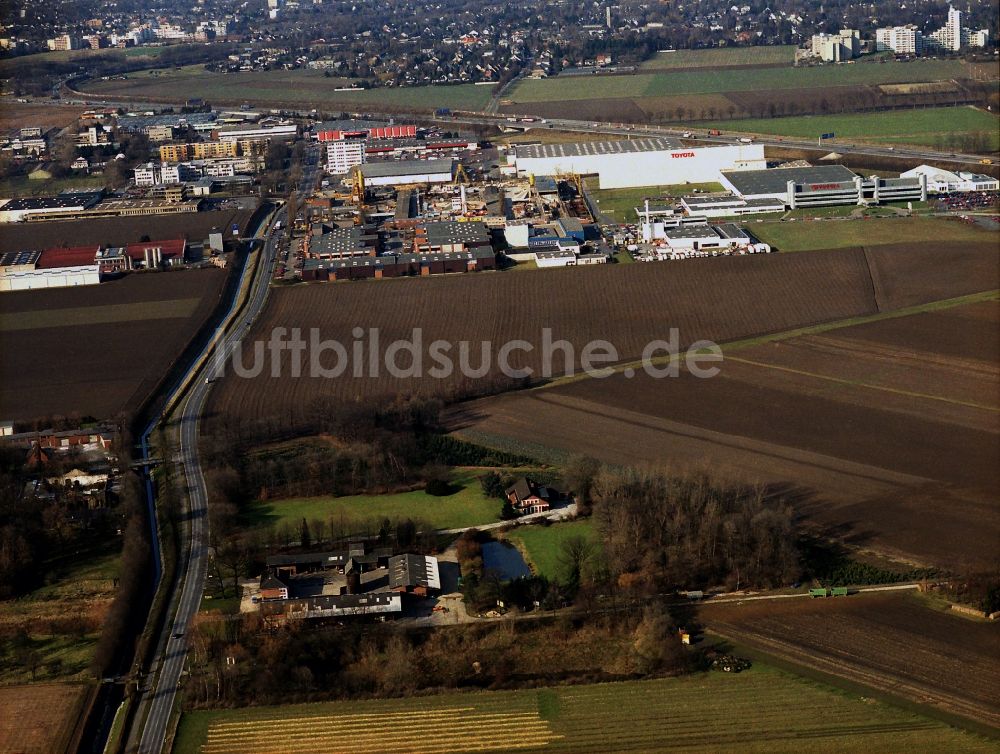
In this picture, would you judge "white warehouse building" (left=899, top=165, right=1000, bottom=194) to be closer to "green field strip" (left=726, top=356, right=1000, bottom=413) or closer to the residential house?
"green field strip" (left=726, top=356, right=1000, bottom=413)

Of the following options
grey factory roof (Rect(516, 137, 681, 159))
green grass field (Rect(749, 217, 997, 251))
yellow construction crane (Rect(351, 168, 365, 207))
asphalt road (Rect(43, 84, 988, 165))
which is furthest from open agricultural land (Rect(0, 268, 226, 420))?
asphalt road (Rect(43, 84, 988, 165))

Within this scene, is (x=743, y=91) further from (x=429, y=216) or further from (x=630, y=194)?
(x=429, y=216)

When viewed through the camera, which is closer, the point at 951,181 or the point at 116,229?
the point at 116,229

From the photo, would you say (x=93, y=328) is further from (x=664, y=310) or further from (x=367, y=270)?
(x=664, y=310)

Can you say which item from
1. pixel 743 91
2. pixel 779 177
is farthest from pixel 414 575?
pixel 743 91

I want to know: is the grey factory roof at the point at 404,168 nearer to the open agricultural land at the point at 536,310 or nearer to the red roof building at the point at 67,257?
the red roof building at the point at 67,257
